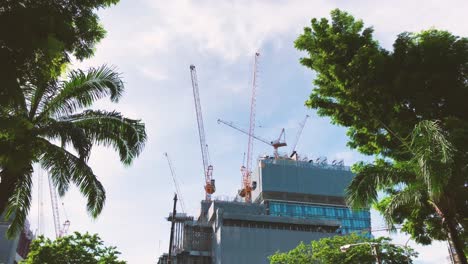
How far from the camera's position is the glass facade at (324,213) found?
133 meters

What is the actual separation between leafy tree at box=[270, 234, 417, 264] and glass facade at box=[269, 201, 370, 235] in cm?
9302

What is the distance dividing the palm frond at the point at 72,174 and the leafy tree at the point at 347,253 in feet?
69.2

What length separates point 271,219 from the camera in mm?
103438

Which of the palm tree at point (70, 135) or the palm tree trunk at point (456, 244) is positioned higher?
the palm tree at point (70, 135)

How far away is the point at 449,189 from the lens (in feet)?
51.8

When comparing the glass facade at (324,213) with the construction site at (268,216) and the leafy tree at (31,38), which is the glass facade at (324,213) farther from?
the leafy tree at (31,38)

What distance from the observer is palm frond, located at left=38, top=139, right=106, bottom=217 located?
15102mm

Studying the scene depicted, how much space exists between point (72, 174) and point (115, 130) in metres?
2.20

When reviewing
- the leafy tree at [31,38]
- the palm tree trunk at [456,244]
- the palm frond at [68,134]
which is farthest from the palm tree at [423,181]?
the leafy tree at [31,38]

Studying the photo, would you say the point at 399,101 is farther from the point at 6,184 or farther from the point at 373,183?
the point at 6,184

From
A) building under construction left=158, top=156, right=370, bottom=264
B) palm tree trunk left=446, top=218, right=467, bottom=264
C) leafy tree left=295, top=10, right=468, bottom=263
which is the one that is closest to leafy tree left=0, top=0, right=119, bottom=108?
leafy tree left=295, top=10, right=468, bottom=263

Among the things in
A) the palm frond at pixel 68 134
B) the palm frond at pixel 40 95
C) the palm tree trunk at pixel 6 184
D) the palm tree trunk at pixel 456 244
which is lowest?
the palm tree trunk at pixel 456 244

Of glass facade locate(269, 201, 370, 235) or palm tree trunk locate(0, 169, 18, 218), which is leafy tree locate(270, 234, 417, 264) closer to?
palm tree trunk locate(0, 169, 18, 218)

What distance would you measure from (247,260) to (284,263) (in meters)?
56.9
